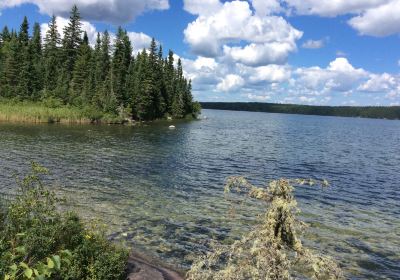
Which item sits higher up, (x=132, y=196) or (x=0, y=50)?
(x=0, y=50)

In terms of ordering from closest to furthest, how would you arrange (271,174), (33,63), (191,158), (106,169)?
(106,169) → (271,174) → (191,158) → (33,63)

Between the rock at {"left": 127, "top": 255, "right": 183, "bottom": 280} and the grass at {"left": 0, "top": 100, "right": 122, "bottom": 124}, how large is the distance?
65427mm

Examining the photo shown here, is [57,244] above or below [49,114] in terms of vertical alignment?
below

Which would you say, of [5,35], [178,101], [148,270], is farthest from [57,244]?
[5,35]

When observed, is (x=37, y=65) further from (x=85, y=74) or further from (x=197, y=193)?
(x=197, y=193)

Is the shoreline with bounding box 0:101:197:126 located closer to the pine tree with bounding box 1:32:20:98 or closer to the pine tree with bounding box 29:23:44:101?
the pine tree with bounding box 29:23:44:101

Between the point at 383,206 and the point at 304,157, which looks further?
the point at 304,157

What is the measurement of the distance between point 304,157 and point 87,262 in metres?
42.0

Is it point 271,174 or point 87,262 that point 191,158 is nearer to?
point 271,174

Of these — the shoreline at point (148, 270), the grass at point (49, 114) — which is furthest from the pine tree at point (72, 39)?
the shoreline at point (148, 270)

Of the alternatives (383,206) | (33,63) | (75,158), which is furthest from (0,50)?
(383,206)

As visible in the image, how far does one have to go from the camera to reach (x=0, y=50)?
99.1 metres

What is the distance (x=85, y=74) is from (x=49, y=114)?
24844 mm

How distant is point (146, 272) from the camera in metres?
11.3
